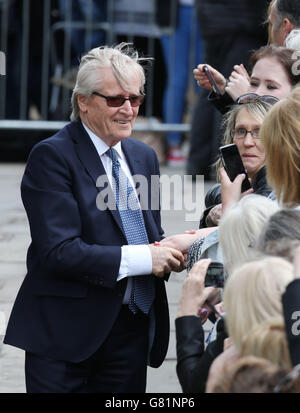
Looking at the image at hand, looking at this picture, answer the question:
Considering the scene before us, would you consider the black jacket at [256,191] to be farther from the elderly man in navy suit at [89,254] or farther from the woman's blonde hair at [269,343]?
the woman's blonde hair at [269,343]

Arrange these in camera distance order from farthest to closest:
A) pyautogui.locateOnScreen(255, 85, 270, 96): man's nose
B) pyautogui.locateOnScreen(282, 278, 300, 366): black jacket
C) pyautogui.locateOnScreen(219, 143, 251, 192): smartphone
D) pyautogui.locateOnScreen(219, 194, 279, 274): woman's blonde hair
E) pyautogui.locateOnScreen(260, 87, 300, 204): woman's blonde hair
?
1. pyautogui.locateOnScreen(255, 85, 270, 96): man's nose
2. pyautogui.locateOnScreen(219, 143, 251, 192): smartphone
3. pyautogui.locateOnScreen(260, 87, 300, 204): woman's blonde hair
4. pyautogui.locateOnScreen(219, 194, 279, 274): woman's blonde hair
5. pyautogui.locateOnScreen(282, 278, 300, 366): black jacket

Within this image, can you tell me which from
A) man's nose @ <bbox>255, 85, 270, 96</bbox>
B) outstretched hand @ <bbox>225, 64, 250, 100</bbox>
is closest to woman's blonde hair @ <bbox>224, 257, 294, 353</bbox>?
man's nose @ <bbox>255, 85, 270, 96</bbox>

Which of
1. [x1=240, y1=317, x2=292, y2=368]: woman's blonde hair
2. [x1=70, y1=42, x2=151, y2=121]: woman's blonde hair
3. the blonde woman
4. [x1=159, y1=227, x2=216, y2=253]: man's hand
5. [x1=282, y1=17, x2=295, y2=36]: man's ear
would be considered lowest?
[x1=159, y1=227, x2=216, y2=253]: man's hand

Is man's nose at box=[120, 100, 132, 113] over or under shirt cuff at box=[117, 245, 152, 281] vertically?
over

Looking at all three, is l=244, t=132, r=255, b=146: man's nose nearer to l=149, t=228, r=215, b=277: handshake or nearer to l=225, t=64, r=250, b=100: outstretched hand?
l=149, t=228, r=215, b=277: handshake

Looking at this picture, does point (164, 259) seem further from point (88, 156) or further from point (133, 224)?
point (88, 156)

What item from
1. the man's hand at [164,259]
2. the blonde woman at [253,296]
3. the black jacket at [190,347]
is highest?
the blonde woman at [253,296]

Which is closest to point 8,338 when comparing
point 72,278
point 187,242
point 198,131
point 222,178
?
point 72,278

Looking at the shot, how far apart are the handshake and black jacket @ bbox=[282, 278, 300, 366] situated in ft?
3.28

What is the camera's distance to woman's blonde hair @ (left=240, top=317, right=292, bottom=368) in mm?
2248

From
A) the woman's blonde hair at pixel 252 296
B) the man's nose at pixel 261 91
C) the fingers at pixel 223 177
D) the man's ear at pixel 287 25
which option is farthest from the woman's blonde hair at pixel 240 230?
the man's ear at pixel 287 25

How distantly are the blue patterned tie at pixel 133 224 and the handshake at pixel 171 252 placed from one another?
0.09 metres

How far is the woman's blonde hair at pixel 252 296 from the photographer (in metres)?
2.30

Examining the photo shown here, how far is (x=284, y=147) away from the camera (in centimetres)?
287
